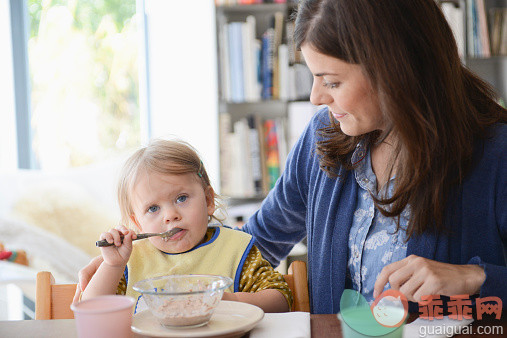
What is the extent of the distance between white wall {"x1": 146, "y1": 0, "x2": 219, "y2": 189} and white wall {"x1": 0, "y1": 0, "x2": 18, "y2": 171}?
0.82 metres

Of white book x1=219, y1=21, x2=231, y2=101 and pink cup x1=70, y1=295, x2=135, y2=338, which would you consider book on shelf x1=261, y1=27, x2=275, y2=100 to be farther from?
pink cup x1=70, y1=295, x2=135, y2=338

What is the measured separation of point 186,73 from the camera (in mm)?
3441

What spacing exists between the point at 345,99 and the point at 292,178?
356mm

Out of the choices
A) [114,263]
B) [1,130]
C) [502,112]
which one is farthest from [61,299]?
[1,130]

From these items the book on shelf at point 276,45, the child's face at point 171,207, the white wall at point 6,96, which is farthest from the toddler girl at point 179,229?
the white wall at point 6,96

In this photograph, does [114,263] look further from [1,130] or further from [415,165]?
[1,130]

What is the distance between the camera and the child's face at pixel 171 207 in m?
1.26

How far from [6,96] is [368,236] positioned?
2627mm

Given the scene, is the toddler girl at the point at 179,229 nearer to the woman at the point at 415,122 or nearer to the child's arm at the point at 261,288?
the child's arm at the point at 261,288

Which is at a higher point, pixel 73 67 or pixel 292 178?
pixel 73 67

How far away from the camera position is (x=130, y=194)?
4.33 feet

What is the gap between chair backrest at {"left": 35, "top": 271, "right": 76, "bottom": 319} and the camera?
3.91 ft

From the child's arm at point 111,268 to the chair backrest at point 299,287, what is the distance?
34cm

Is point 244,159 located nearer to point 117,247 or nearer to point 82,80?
point 82,80
